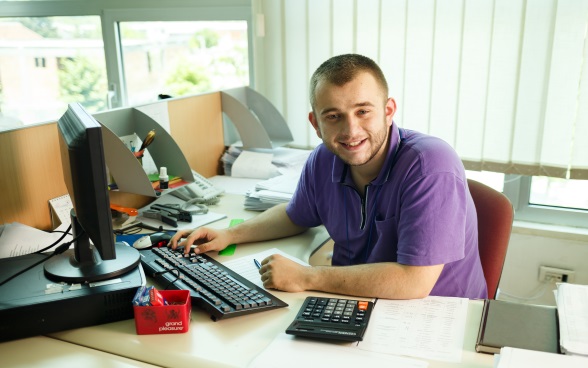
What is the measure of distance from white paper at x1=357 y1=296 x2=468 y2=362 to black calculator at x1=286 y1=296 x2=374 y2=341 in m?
0.02

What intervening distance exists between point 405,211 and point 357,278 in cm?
21

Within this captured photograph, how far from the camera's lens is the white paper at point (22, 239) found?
1502 mm

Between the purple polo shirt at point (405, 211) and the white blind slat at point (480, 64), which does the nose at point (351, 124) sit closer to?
the purple polo shirt at point (405, 211)

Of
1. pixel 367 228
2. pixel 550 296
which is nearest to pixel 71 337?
pixel 367 228

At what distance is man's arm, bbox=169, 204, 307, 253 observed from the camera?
63.4 inches

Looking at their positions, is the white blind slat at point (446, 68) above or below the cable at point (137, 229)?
above

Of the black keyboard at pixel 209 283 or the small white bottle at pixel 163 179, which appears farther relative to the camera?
the small white bottle at pixel 163 179

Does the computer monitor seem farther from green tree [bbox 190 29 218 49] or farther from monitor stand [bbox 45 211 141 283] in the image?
green tree [bbox 190 29 218 49]

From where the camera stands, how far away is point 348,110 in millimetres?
1462

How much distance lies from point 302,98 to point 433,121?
65cm

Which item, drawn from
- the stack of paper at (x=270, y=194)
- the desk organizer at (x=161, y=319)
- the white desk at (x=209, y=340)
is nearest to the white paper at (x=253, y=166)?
the stack of paper at (x=270, y=194)

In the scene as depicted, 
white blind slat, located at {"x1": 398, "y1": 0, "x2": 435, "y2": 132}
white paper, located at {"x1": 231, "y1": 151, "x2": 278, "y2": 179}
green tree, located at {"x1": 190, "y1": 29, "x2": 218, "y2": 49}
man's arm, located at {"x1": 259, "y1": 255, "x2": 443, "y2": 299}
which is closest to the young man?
man's arm, located at {"x1": 259, "y1": 255, "x2": 443, "y2": 299}

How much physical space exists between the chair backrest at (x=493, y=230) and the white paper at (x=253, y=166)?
1.01 m

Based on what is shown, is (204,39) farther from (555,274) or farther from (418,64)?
(555,274)
